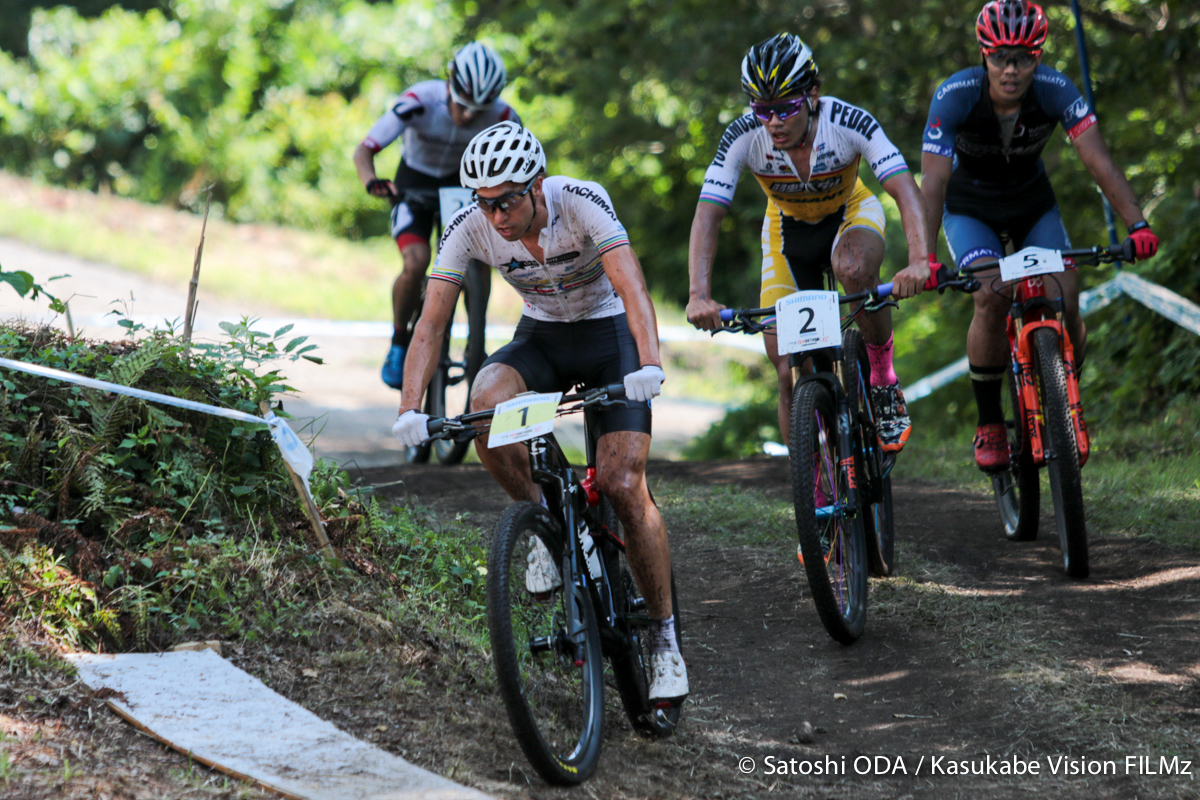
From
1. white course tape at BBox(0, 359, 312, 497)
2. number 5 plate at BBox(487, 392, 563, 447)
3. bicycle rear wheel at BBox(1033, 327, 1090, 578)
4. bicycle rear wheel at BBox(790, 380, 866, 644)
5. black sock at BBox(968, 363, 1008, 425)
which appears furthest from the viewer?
black sock at BBox(968, 363, 1008, 425)

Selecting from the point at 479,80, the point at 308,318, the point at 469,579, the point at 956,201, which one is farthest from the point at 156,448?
the point at 308,318

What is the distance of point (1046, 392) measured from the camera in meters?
5.16

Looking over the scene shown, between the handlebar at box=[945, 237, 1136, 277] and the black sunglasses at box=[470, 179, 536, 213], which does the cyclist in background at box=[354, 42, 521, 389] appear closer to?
the handlebar at box=[945, 237, 1136, 277]

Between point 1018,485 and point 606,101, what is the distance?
1142cm

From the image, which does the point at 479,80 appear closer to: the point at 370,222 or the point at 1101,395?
the point at 1101,395

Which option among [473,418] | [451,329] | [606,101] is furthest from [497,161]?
[606,101]

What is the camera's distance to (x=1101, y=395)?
29.5 ft

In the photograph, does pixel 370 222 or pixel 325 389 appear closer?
pixel 325 389

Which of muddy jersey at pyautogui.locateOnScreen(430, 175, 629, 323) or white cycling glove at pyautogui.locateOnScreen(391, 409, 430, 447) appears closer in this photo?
white cycling glove at pyautogui.locateOnScreen(391, 409, 430, 447)

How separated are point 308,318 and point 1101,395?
10622 millimetres

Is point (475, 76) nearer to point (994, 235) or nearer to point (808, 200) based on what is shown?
point (808, 200)

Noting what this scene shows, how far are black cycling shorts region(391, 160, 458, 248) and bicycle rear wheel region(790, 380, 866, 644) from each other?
3858mm

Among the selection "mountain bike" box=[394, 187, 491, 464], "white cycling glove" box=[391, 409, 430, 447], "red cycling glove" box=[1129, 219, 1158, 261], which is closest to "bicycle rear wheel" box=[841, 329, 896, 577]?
"red cycling glove" box=[1129, 219, 1158, 261]

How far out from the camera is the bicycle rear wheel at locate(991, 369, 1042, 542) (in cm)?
549
